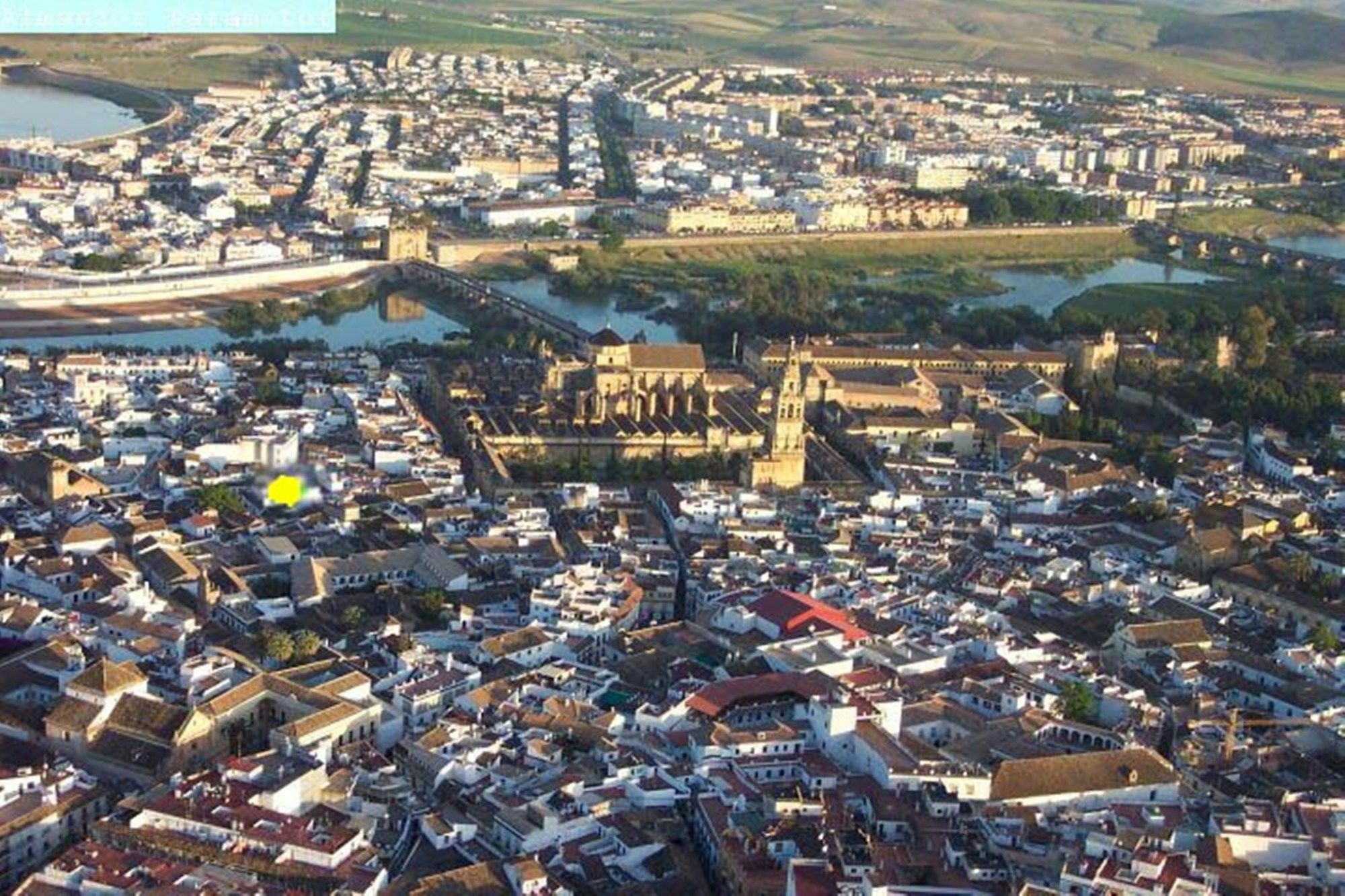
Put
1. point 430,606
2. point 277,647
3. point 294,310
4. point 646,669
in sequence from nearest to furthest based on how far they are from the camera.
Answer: point 277,647
point 646,669
point 430,606
point 294,310

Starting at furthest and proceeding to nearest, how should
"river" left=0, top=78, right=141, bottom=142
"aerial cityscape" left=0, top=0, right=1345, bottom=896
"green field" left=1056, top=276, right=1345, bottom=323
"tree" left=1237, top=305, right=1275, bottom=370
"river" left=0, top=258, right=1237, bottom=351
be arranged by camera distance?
"river" left=0, top=78, right=141, bottom=142, "green field" left=1056, top=276, right=1345, bottom=323, "river" left=0, top=258, right=1237, bottom=351, "tree" left=1237, top=305, right=1275, bottom=370, "aerial cityscape" left=0, top=0, right=1345, bottom=896

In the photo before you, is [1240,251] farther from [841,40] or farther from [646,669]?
[841,40]

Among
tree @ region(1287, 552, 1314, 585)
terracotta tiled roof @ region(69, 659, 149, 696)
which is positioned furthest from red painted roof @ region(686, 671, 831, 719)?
tree @ region(1287, 552, 1314, 585)

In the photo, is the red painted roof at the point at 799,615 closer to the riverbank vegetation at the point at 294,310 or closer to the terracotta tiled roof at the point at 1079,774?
the terracotta tiled roof at the point at 1079,774

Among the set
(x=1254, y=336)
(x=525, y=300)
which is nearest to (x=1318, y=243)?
(x=1254, y=336)

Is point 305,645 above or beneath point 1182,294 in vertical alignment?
above

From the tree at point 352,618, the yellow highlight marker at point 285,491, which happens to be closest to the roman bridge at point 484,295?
the yellow highlight marker at point 285,491

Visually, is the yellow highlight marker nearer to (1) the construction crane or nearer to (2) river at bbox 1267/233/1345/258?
(1) the construction crane
